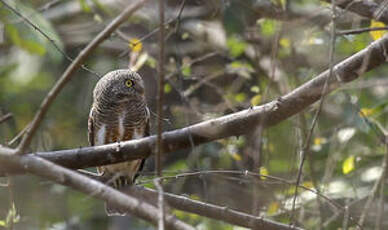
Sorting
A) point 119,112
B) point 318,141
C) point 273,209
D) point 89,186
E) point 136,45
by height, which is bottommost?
point 273,209

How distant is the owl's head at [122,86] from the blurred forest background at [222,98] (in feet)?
0.67

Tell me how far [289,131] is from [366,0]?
5.93 ft

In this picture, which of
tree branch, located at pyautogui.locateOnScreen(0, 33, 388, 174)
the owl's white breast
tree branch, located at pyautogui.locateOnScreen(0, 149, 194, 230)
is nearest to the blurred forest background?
the owl's white breast

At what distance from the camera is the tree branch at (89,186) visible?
2316mm

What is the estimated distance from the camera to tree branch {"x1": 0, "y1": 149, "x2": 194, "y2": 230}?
232 cm

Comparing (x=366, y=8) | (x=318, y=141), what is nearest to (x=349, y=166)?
(x=318, y=141)

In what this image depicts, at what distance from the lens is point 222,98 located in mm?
5980

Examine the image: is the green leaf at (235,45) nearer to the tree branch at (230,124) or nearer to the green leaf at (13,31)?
the green leaf at (13,31)

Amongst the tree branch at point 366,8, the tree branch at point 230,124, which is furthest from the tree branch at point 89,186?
the tree branch at point 366,8

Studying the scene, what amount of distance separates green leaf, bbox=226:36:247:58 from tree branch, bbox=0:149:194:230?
3511 mm

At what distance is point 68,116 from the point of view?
7246 millimetres

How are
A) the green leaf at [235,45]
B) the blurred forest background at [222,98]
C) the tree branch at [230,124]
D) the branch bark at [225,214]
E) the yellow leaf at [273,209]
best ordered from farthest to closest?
the green leaf at [235,45] → the yellow leaf at [273,209] → the blurred forest background at [222,98] → the branch bark at [225,214] → the tree branch at [230,124]

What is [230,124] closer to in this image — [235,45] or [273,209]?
[273,209]

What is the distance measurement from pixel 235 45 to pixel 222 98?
0.49 metres
